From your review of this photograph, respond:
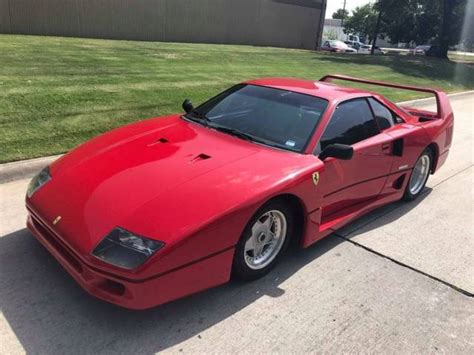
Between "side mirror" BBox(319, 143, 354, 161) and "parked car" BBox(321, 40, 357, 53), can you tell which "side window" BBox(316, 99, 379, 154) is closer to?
"side mirror" BBox(319, 143, 354, 161)

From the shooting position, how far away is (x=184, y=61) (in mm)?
12672

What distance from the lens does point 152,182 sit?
3148mm

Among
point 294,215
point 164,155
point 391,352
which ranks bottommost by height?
point 391,352

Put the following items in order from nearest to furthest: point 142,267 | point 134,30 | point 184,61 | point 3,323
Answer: point 142,267
point 3,323
point 184,61
point 134,30

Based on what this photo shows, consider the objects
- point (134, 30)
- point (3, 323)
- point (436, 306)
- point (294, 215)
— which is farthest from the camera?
point (134, 30)

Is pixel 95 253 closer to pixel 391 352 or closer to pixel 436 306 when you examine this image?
pixel 391 352

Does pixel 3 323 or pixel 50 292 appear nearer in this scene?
pixel 3 323

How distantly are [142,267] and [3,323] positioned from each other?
3.14 ft

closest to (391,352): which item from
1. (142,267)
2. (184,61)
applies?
(142,267)

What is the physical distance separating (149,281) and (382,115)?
3119mm

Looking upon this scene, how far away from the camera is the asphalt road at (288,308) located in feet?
9.10

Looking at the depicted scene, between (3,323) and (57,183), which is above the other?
(57,183)

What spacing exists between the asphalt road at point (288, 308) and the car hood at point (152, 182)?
1.55 feet

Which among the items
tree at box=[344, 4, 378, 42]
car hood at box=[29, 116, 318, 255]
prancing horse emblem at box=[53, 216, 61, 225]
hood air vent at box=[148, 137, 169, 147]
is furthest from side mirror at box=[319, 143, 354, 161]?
tree at box=[344, 4, 378, 42]
